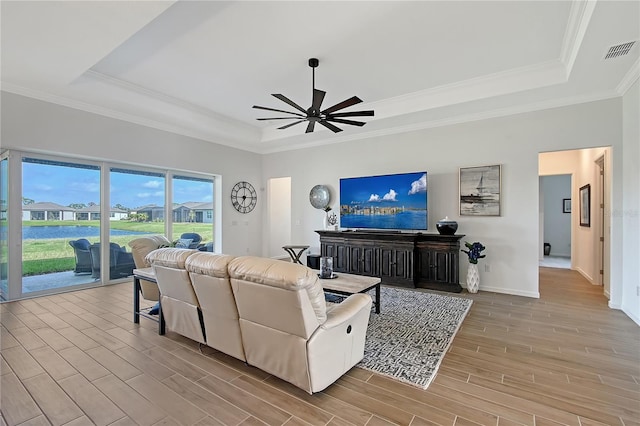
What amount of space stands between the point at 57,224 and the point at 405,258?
5.84m

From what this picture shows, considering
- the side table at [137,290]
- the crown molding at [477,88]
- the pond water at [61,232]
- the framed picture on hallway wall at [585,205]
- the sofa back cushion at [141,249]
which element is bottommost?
the side table at [137,290]

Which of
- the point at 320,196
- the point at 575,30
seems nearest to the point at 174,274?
the point at 320,196

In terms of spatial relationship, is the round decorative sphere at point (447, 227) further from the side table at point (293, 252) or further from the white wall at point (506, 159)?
the side table at point (293, 252)

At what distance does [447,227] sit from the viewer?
5.13 meters

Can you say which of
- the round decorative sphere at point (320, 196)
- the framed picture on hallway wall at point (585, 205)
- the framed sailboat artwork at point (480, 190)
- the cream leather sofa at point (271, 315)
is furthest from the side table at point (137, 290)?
the framed picture on hallway wall at point (585, 205)

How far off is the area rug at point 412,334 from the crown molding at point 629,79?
11.4 ft

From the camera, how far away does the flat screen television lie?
217 inches

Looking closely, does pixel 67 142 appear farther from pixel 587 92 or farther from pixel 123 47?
pixel 587 92

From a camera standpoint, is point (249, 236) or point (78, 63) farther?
point (249, 236)

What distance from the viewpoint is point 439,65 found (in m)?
4.04

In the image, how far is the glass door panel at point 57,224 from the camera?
4.66 m

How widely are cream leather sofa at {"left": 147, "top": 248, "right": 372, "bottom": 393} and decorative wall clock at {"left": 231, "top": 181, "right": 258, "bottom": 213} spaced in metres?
4.72

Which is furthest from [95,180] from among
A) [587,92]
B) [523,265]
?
[587,92]

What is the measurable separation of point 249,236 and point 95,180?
3.51 m
